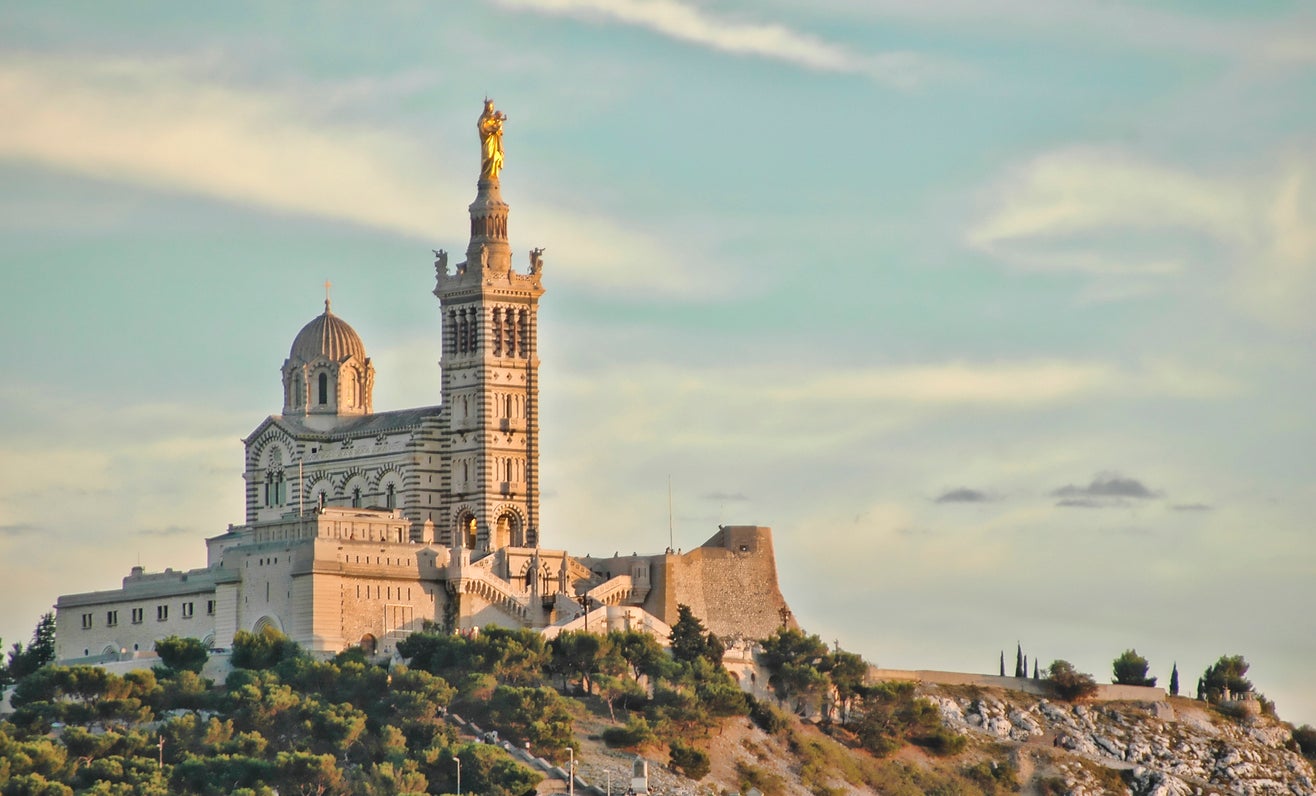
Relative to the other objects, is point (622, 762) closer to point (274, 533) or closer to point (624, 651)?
point (624, 651)

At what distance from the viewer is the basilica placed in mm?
151375

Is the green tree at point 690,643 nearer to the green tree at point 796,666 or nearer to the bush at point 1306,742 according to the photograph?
the green tree at point 796,666

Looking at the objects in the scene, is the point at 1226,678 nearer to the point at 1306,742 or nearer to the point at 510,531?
the point at 1306,742

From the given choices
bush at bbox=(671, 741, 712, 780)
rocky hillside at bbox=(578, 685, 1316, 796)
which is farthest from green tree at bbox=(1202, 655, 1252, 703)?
bush at bbox=(671, 741, 712, 780)

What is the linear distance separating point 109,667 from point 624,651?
981 inches

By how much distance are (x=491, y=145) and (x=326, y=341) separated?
13.4m

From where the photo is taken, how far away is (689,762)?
478ft

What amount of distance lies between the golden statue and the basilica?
0.38 ft

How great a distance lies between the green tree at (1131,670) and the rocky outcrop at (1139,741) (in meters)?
2.40

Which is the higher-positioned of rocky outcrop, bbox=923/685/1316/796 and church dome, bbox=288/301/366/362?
church dome, bbox=288/301/366/362

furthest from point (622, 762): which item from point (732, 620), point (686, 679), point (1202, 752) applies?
point (1202, 752)

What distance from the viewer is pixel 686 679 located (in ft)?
500

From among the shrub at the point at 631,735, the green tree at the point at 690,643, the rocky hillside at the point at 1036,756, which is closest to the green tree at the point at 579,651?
the rocky hillside at the point at 1036,756

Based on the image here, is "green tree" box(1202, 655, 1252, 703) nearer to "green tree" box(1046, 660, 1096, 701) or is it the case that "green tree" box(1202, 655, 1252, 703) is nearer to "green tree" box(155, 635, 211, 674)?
"green tree" box(1046, 660, 1096, 701)
